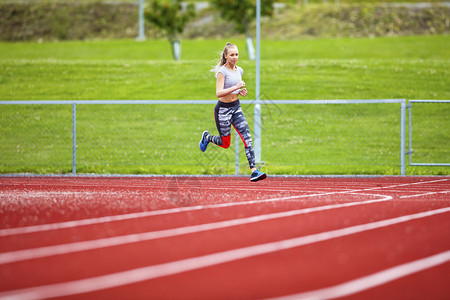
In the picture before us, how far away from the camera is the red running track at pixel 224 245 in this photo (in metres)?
4.34

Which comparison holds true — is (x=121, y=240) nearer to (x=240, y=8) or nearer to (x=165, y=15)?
(x=240, y=8)

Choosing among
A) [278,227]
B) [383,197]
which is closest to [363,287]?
[278,227]

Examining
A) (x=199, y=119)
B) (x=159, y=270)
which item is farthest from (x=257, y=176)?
(x=199, y=119)

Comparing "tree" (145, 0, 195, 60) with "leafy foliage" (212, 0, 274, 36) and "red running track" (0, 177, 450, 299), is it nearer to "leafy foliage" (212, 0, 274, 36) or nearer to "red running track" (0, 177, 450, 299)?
"leafy foliage" (212, 0, 274, 36)

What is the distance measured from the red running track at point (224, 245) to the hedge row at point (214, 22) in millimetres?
37331

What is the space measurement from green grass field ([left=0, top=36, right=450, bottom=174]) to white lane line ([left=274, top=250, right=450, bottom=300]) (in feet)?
33.7

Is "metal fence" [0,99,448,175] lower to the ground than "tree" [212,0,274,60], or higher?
lower

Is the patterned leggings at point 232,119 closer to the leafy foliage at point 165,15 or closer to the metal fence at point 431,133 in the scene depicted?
the metal fence at point 431,133

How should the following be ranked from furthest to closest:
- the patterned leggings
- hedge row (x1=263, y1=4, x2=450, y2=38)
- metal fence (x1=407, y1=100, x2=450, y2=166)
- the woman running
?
hedge row (x1=263, y1=4, x2=450, y2=38), metal fence (x1=407, y1=100, x2=450, y2=166), the patterned leggings, the woman running

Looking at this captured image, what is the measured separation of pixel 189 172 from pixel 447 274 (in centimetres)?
1113

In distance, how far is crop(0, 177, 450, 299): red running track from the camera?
4340mm

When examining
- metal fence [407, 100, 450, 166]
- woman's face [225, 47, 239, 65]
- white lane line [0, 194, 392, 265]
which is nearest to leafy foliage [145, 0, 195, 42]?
metal fence [407, 100, 450, 166]

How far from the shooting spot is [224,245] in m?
5.74

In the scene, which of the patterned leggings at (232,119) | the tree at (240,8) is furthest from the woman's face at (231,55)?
the tree at (240,8)
